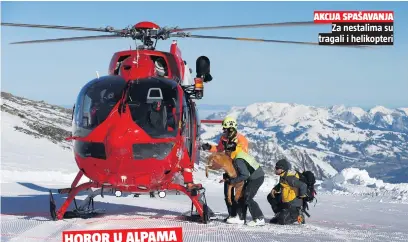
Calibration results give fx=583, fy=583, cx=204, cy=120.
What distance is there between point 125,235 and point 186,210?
11.3 ft

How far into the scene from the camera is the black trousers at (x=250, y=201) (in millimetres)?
9750

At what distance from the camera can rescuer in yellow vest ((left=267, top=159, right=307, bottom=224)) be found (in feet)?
33.1

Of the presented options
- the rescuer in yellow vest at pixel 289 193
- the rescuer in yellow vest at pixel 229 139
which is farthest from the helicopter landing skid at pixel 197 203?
the rescuer in yellow vest at pixel 289 193

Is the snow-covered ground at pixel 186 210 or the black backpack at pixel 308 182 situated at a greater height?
the black backpack at pixel 308 182

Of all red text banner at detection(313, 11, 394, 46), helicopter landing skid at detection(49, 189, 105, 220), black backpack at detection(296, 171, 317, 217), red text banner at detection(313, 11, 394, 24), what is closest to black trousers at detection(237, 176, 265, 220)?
black backpack at detection(296, 171, 317, 217)

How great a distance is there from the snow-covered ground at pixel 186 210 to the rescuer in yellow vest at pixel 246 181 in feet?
0.87

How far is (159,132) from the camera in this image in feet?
29.5

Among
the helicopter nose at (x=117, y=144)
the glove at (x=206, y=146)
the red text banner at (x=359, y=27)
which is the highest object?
the red text banner at (x=359, y=27)

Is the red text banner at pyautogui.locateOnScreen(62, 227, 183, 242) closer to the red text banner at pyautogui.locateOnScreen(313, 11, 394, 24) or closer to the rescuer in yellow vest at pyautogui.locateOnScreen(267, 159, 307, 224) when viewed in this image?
the rescuer in yellow vest at pyautogui.locateOnScreen(267, 159, 307, 224)

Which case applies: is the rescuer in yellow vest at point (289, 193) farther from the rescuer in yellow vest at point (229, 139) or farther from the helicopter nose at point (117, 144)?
the helicopter nose at point (117, 144)

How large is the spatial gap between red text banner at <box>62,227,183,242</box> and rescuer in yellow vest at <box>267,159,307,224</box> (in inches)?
81.2

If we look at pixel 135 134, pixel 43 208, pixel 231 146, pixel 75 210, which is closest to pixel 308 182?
pixel 231 146

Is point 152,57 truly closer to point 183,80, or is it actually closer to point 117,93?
point 183,80

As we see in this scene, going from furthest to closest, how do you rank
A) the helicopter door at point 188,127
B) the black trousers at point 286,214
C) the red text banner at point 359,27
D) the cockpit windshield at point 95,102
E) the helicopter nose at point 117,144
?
the red text banner at point 359,27
the black trousers at point 286,214
the helicopter door at point 188,127
the cockpit windshield at point 95,102
the helicopter nose at point 117,144
